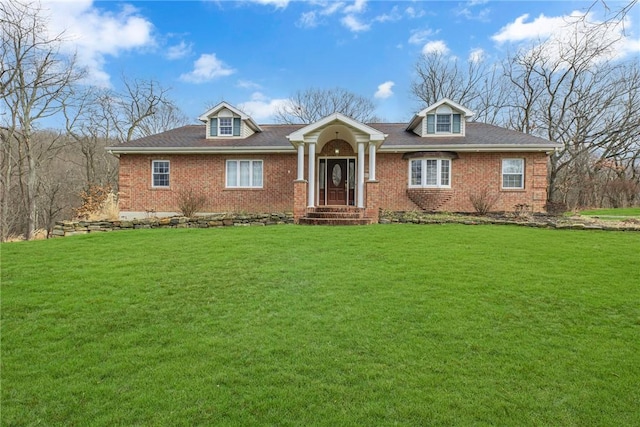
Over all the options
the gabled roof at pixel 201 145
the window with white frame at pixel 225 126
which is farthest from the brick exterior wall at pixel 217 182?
the window with white frame at pixel 225 126

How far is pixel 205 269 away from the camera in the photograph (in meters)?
6.25

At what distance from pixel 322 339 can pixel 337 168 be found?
13.0 metres

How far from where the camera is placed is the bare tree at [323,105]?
34.5 m

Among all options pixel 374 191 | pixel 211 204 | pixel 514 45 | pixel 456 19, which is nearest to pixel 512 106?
pixel 514 45

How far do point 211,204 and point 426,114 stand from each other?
434 inches

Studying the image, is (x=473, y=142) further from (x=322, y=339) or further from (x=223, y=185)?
(x=322, y=339)

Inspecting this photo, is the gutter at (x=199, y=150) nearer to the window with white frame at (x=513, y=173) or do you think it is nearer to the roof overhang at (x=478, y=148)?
the roof overhang at (x=478, y=148)

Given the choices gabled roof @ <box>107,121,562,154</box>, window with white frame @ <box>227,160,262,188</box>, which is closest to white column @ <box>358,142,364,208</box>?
gabled roof @ <box>107,121,562,154</box>

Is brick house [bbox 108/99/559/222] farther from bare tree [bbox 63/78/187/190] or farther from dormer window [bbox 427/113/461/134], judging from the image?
bare tree [bbox 63/78/187/190]

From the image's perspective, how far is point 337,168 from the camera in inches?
640

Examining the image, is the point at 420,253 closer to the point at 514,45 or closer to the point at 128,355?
the point at 128,355

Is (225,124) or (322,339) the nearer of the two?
(322,339)

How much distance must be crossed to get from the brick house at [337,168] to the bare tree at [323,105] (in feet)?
59.0

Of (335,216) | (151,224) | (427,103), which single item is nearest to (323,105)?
(427,103)
